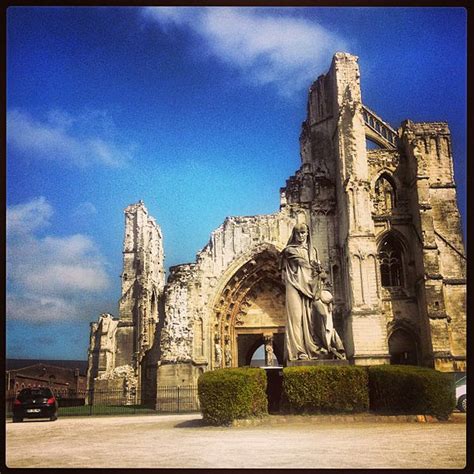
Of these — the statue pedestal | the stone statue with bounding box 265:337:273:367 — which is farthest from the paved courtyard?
the stone statue with bounding box 265:337:273:367

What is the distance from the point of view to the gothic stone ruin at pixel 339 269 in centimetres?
2366

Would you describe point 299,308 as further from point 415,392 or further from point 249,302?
point 249,302

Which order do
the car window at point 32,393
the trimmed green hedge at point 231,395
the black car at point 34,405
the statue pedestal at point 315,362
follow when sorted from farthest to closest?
the car window at point 32,393 < the black car at point 34,405 < the statue pedestal at point 315,362 < the trimmed green hedge at point 231,395

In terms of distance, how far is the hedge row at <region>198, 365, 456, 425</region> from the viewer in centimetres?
1080

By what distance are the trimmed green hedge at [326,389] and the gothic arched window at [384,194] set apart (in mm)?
18098

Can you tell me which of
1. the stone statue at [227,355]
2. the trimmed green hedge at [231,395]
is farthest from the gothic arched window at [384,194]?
the trimmed green hedge at [231,395]

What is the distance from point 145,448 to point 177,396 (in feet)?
46.7

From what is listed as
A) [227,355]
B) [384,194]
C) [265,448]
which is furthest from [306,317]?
[384,194]

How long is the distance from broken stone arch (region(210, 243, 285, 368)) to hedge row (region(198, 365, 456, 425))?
45.8 ft

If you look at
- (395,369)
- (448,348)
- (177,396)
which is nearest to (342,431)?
(395,369)

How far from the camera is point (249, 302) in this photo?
26.4 metres

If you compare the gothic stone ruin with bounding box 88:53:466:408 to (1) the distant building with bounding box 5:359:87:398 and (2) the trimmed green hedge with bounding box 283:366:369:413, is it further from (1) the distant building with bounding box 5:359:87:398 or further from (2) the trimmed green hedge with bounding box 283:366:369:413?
(2) the trimmed green hedge with bounding box 283:366:369:413

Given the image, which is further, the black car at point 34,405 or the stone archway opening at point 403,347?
the stone archway opening at point 403,347

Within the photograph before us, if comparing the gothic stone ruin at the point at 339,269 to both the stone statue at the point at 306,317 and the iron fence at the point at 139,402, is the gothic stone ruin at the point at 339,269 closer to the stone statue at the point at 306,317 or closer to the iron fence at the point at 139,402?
the iron fence at the point at 139,402
